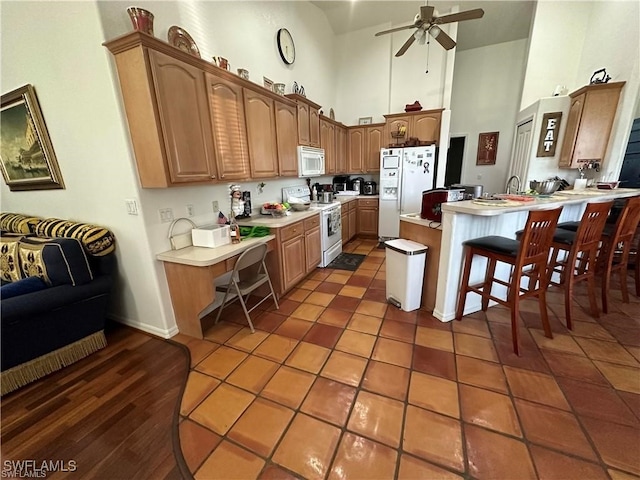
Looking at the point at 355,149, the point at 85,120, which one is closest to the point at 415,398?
the point at 85,120

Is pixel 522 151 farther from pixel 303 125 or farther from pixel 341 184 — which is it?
pixel 303 125

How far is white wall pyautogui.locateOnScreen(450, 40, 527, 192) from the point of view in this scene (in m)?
5.35

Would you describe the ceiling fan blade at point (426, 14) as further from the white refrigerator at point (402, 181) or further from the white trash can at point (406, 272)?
the white trash can at point (406, 272)

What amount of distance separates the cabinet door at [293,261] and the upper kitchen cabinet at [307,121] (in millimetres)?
1492

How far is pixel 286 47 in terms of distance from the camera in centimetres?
365

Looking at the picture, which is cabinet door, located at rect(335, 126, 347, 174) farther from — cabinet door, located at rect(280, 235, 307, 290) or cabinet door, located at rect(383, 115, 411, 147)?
cabinet door, located at rect(280, 235, 307, 290)

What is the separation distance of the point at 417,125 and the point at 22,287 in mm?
5544

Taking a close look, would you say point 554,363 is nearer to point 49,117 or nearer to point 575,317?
point 575,317

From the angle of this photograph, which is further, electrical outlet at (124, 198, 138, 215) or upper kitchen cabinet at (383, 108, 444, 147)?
upper kitchen cabinet at (383, 108, 444, 147)

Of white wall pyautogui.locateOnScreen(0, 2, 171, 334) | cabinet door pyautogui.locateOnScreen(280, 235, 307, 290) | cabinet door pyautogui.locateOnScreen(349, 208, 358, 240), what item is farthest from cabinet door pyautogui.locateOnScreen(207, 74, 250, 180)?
cabinet door pyautogui.locateOnScreen(349, 208, 358, 240)

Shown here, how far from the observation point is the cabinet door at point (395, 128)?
4.76 m

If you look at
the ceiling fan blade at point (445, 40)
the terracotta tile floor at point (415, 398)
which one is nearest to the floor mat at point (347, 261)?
the terracotta tile floor at point (415, 398)

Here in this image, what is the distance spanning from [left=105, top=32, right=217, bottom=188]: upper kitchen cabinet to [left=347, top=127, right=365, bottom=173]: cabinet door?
145 inches

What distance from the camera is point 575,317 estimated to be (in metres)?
2.24
